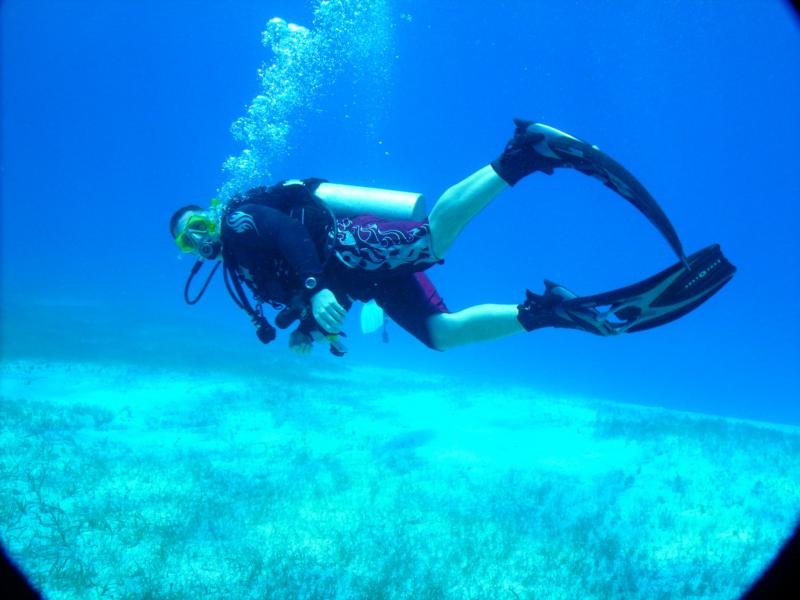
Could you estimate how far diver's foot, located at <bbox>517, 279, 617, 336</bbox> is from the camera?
4141 mm

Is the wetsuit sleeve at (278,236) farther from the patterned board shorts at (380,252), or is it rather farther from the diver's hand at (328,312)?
the patterned board shorts at (380,252)

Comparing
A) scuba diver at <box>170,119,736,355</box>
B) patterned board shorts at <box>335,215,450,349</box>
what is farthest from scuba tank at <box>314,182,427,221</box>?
patterned board shorts at <box>335,215,450,349</box>

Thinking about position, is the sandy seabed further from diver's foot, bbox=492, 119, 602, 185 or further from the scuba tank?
diver's foot, bbox=492, 119, 602, 185

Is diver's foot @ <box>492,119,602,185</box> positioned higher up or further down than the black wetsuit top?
higher up

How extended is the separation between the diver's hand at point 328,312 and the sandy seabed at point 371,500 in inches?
96.6

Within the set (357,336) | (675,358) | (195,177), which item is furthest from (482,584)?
(195,177)

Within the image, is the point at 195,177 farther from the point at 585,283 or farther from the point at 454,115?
the point at 585,283

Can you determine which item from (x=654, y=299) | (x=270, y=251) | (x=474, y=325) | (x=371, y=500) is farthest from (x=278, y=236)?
(x=371, y=500)

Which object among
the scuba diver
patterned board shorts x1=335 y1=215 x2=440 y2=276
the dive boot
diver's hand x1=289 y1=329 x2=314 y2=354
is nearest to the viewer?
the dive boot

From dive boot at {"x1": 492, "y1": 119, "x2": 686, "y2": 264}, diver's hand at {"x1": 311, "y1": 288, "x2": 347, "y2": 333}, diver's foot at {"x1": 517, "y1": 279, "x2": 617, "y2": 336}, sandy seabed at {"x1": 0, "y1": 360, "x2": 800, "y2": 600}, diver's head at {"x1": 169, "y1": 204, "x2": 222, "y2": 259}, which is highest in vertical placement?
dive boot at {"x1": 492, "y1": 119, "x2": 686, "y2": 264}

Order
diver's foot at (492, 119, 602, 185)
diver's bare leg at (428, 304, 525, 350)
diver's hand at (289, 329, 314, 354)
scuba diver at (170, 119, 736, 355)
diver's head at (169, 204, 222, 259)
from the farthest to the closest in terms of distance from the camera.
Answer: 1. diver's head at (169, 204, 222, 259)
2. diver's bare leg at (428, 304, 525, 350)
3. diver's hand at (289, 329, 314, 354)
4. diver's foot at (492, 119, 602, 185)
5. scuba diver at (170, 119, 736, 355)

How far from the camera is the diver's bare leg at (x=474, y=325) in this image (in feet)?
15.6

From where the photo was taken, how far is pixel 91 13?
90125mm

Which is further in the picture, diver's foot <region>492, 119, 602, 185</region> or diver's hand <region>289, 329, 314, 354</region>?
diver's hand <region>289, 329, 314, 354</region>
